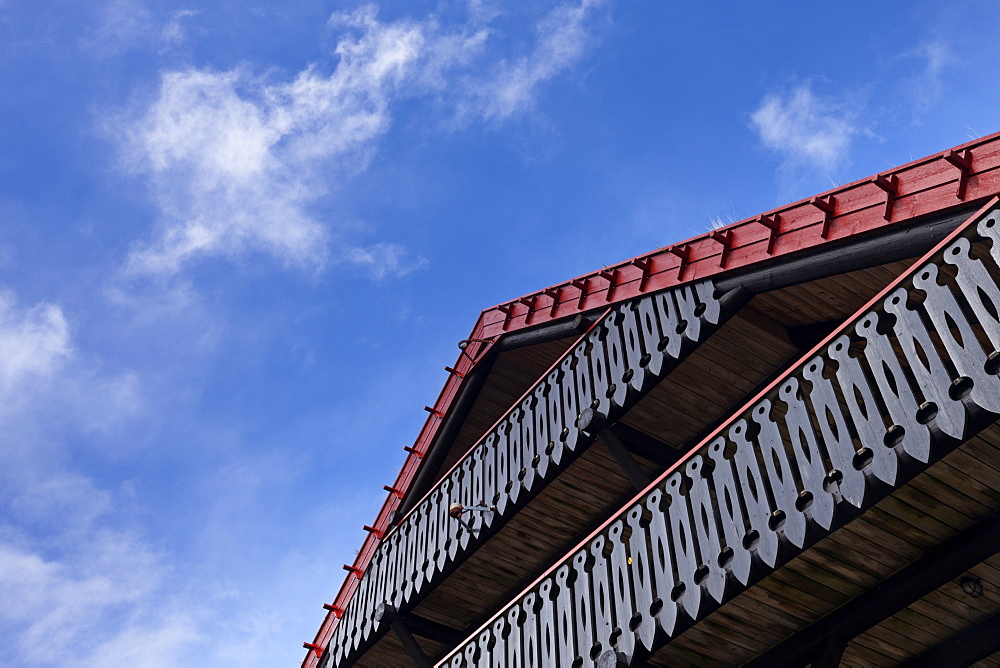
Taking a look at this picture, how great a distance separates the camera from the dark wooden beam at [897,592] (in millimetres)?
6281

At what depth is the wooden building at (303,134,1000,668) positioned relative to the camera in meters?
6.20

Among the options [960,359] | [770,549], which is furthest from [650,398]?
[960,359]

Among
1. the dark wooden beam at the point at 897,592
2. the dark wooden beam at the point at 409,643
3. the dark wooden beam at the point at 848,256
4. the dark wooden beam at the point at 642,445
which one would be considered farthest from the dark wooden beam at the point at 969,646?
the dark wooden beam at the point at 409,643

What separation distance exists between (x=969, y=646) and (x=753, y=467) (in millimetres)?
2096

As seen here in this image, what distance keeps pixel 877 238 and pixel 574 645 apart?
A: 447cm

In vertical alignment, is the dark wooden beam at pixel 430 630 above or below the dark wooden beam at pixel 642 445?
below

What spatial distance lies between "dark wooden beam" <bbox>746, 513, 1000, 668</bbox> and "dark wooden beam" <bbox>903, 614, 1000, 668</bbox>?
74 cm

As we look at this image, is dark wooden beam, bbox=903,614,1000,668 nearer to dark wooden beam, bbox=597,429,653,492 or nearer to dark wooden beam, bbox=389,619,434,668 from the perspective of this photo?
dark wooden beam, bbox=597,429,653,492

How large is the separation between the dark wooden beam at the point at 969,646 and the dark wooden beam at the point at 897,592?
0.74 m

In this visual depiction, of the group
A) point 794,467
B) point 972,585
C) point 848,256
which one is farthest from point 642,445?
point 972,585

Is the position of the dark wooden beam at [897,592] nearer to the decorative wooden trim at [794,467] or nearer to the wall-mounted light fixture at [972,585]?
the wall-mounted light fixture at [972,585]

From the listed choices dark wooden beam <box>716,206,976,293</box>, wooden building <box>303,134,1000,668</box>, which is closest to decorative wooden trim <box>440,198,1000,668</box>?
wooden building <box>303,134,1000,668</box>

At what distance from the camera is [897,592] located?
6613 mm

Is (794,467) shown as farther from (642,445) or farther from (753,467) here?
(642,445)
